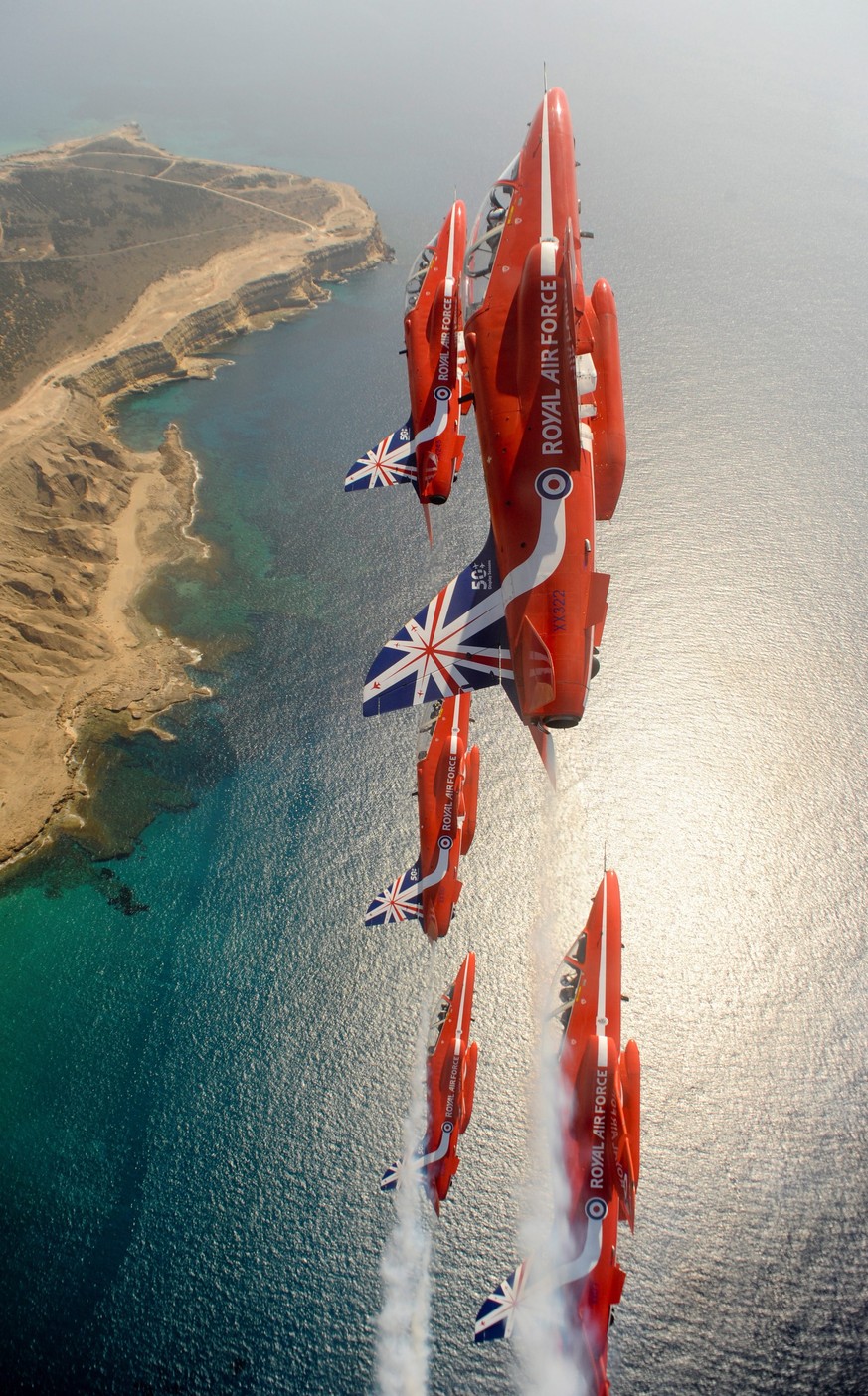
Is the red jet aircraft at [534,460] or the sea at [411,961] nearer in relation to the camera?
the red jet aircraft at [534,460]

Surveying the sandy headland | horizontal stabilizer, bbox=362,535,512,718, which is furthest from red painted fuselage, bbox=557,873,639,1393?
the sandy headland

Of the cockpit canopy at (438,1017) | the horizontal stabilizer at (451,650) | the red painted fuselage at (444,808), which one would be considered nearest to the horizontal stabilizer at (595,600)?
the horizontal stabilizer at (451,650)

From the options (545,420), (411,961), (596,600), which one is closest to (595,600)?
(596,600)

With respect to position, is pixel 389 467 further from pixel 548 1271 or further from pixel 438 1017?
pixel 548 1271

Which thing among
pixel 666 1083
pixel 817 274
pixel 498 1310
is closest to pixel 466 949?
pixel 666 1083

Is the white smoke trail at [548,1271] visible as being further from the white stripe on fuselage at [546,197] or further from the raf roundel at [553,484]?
the white stripe on fuselage at [546,197]
